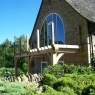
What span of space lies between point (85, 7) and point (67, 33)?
2.87 m

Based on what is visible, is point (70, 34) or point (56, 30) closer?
point (70, 34)

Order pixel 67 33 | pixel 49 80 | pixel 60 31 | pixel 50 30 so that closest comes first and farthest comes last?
pixel 49 80, pixel 67 33, pixel 60 31, pixel 50 30

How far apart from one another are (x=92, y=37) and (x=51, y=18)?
6184 millimetres

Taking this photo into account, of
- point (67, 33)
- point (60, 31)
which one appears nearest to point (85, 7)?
point (67, 33)

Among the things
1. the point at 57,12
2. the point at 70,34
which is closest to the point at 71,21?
the point at 70,34

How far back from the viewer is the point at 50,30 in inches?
966

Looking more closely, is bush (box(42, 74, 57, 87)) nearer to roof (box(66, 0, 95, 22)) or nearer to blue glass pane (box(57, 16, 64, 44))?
roof (box(66, 0, 95, 22))

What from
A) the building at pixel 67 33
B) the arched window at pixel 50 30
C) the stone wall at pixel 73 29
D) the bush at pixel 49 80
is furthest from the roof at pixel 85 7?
the bush at pixel 49 80

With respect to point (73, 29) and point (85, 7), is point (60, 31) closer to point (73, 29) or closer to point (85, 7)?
point (73, 29)

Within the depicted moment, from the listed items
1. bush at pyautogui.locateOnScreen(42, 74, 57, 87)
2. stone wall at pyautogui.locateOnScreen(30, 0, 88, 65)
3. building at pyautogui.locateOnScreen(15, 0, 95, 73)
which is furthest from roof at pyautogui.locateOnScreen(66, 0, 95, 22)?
bush at pyautogui.locateOnScreen(42, 74, 57, 87)

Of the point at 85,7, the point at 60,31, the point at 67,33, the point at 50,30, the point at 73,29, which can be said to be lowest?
the point at 67,33

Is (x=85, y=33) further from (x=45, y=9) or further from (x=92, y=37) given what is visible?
(x=45, y=9)

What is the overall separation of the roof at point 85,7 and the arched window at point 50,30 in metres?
2.30

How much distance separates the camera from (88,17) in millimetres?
19391
